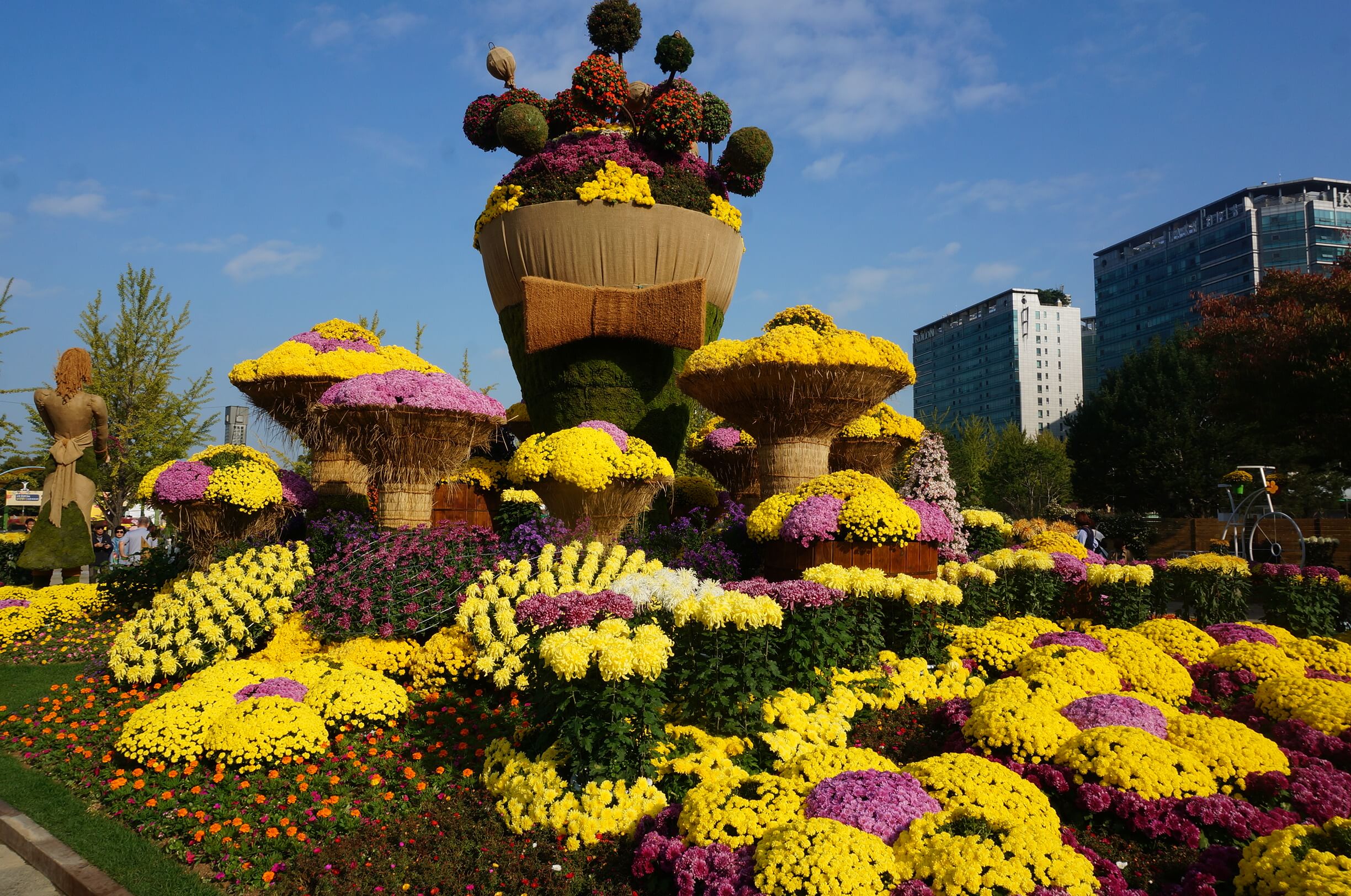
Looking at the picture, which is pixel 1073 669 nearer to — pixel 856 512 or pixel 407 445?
pixel 856 512

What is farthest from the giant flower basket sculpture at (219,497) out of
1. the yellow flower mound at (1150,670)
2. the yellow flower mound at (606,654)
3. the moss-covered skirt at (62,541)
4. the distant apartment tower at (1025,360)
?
the distant apartment tower at (1025,360)

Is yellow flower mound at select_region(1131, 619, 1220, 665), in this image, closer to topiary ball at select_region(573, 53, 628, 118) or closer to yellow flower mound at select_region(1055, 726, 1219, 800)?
yellow flower mound at select_region(1055, 726, 1219, 800)

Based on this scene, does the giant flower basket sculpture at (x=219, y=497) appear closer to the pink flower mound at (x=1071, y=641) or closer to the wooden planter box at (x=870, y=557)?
the wooden planter box at (x=870, y=557)

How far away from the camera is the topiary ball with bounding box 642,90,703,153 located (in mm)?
10531

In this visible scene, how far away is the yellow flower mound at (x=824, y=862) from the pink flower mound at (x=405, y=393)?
5.77 metres

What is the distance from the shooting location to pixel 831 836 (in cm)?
308

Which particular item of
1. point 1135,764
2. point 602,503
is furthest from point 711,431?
point 1135,764

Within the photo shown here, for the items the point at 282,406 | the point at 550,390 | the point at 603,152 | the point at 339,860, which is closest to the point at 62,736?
the point at 339,860

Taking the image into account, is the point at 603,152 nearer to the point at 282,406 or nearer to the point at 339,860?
the point at 282,406

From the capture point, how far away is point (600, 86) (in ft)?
35.7

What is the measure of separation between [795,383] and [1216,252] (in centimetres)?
10406

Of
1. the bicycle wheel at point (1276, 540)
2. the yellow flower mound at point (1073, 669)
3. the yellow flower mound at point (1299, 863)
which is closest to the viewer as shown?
the yellow flower mound at point (1299, 863)

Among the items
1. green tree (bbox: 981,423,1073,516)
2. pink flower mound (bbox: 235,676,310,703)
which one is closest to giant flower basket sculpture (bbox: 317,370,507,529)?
pink flower mound (bbox: 235,676,310,703)

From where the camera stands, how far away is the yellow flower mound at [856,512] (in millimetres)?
7379
